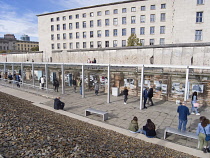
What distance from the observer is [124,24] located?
40969 millimetres

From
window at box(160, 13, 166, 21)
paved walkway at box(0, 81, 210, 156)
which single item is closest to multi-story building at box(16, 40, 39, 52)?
window at box(160, 13, 166, 21)

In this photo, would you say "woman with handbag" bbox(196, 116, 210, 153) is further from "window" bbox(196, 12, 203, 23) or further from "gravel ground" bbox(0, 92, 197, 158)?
"window" bbox(196, 12, 203, 23)

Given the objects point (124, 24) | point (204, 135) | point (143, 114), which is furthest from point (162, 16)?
point (204, 135)

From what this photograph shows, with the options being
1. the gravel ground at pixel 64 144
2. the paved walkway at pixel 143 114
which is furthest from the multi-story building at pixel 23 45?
the gravel ground at pixel 64 144

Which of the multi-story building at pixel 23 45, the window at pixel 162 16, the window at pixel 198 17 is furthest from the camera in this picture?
the multi-story building at pixel 23 45

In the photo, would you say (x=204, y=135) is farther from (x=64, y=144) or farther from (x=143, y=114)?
(x=64, y=144)

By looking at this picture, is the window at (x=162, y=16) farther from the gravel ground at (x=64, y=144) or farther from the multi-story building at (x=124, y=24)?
the gravel ground at (x=64, y=144)

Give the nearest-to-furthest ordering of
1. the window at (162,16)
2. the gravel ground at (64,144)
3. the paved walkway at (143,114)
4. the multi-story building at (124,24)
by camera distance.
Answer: the gravel ground at (64,144) → the paved walkway at (143,114) → the multi-story building at (124,24) → the window at (162,16)

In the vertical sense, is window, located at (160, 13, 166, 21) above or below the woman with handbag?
above

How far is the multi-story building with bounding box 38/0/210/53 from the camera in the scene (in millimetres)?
25203

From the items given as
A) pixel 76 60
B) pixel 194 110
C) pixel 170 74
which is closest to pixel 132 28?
pixel 76 60

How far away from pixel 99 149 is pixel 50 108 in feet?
19.3

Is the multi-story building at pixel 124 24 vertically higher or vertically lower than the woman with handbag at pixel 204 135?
higher

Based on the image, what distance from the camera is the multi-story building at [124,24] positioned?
25.2 meters
